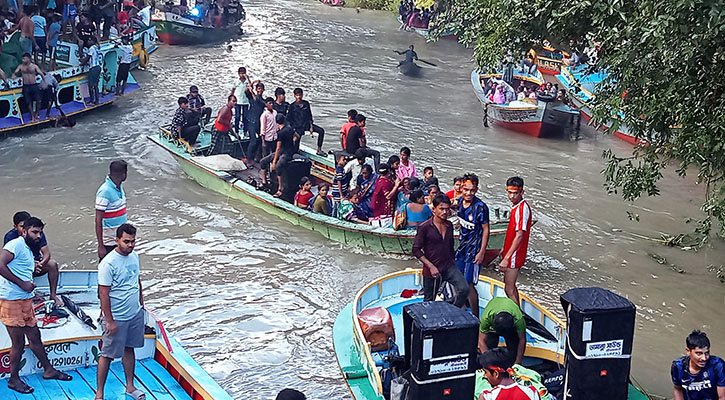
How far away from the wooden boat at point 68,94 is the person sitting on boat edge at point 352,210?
790 cm

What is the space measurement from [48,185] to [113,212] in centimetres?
772

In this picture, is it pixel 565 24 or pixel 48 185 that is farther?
pixel 48 185

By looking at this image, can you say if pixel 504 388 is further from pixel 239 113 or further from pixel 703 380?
pixel 239 113

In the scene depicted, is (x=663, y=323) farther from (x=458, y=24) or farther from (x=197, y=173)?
(x=197, y=173)

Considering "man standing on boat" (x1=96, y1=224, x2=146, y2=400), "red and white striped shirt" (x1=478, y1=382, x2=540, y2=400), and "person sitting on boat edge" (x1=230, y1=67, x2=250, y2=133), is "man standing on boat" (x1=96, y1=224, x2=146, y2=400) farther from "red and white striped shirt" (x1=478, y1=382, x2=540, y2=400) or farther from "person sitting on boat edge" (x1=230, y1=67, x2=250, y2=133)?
"person sitting on boat edge" (x1=230, y1=67, x2=250, y2=133)

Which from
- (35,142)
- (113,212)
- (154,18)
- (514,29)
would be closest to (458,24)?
(514,29)

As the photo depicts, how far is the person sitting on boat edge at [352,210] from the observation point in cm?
1195

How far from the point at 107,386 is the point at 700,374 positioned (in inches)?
177

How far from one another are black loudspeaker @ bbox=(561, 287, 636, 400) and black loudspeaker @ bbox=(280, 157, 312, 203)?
24.6 feet

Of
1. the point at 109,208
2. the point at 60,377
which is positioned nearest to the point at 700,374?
the point at 60,377

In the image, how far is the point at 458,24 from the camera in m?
11.8

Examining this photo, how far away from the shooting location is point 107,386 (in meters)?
6.55

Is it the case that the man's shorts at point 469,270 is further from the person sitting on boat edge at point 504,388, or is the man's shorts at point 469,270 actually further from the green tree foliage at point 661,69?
the person sitting on boat edge at point 504,388

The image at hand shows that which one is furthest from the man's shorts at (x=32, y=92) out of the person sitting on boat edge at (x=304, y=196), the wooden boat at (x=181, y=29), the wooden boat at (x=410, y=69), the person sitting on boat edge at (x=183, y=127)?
the wooden boat at (x=410, y=69)
